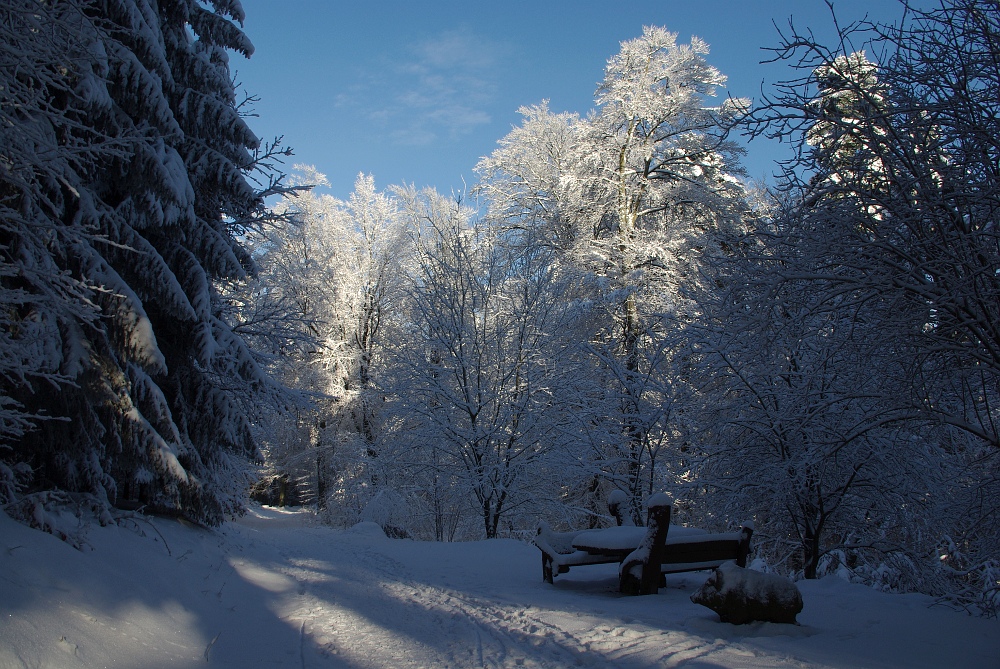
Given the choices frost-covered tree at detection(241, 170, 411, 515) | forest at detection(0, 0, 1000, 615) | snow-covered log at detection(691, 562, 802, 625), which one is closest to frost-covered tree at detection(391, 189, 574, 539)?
forest at detection(0, 0, 1000, 615)

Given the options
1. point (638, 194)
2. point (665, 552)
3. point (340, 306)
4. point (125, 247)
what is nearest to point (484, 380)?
point (638, 194)

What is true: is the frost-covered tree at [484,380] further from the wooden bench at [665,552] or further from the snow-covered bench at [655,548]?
the wooden bench at [665,552]

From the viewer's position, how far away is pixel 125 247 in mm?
4836

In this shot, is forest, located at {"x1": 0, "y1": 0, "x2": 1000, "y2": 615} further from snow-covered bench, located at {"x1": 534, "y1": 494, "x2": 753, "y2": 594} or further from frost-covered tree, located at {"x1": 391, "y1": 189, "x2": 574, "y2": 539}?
snow-covered bench, located at {"x1": 534, "y1": 494, "x2": 753, "y2": 594}

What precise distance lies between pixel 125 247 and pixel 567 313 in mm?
11362

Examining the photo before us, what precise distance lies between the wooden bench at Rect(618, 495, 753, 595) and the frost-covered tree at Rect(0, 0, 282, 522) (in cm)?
488

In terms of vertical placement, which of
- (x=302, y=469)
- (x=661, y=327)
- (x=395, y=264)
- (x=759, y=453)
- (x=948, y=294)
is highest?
(x=395, y=264)

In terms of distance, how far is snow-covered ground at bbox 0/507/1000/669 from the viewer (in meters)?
3.79

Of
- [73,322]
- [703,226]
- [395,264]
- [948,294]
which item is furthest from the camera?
[395,264]

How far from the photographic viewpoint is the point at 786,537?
10469 millimetres

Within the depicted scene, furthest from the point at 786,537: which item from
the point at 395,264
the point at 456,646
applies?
the point at 395,264

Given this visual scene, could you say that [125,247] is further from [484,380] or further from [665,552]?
[484,380]

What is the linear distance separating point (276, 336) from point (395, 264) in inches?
516

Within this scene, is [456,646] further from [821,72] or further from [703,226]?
[703,226]
